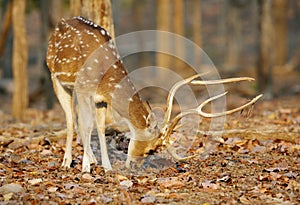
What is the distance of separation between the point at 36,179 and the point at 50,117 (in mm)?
6517

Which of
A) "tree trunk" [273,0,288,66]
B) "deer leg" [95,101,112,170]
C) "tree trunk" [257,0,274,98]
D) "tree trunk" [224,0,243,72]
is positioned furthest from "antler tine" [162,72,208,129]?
"tree trunk" [273,0,288,66]

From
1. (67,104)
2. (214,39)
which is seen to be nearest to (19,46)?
(67,104)

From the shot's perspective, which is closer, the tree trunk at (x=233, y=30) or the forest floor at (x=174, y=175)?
the forest floor at (x=174, y=175)

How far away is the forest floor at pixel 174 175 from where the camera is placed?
19.7 ft

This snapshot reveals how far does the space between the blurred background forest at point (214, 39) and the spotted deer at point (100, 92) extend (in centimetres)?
307

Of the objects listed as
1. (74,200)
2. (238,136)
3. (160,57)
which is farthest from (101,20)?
(160,57)

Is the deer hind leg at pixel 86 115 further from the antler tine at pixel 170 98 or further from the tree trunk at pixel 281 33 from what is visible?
the tree trunk at pixel 281 33

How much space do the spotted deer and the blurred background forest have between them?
10.1ft

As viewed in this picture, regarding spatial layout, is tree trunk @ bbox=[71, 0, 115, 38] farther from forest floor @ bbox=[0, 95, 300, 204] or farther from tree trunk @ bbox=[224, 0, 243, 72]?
tree trunk @ bbox=[224, 0, 243, 72]

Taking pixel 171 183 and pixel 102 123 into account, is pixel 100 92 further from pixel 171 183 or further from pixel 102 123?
pixel 171 183

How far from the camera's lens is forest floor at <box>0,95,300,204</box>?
600 cm

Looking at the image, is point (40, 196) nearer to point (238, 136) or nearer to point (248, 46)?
point (238, 136)

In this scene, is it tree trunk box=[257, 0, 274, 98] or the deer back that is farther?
tree trunk box=[257, 0, 274, 98]

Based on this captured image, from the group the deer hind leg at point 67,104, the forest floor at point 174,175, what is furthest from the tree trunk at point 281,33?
the deer hind leg at point 67,104
